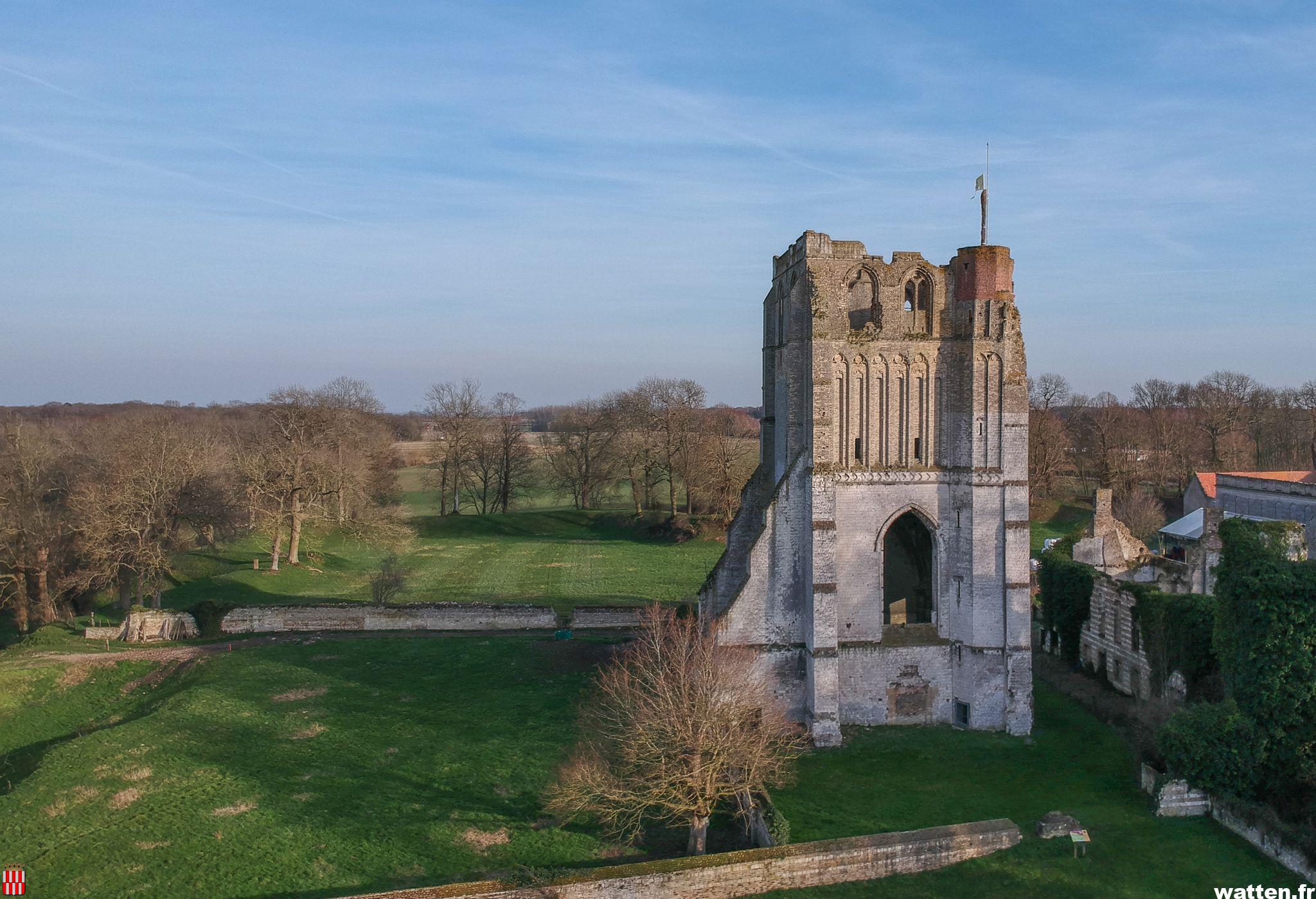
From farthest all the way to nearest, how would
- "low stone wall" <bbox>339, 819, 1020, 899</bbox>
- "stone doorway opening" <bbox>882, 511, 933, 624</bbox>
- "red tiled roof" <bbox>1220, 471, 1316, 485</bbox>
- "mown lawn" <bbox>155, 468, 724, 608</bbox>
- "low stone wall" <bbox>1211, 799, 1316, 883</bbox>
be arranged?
"mown lawn" <bbox>155, 468, 724, 608</bbox>
"red tiled roof" <bbox>1220, 471, 1316, 485</bbox>
"stone doorway opening" <bbox>882, 511, 933, 624</bbox>
"low stone wall" <bbox>1211, 799, 1316, 883</bbox>
"low stone wall" <bbox>339, 819, 1020, 899</bbox>

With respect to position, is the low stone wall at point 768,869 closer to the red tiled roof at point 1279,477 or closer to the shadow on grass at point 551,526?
the red tiled roof at point 1279,477

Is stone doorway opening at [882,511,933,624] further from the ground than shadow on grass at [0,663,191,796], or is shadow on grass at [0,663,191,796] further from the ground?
stone doorway opening at [882,511,933,624]

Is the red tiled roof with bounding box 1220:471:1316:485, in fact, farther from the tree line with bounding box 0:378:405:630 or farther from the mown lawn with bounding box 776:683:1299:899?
the tree line with bounding box 0:378:405:630

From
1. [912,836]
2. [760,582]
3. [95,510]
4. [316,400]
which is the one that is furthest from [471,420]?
[912,836]

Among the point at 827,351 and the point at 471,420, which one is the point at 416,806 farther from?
the point at 471,420

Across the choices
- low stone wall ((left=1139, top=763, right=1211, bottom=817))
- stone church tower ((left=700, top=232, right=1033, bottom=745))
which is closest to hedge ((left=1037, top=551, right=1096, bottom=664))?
stone church tower ((left=700, top=232, right=1033, bottom=745))

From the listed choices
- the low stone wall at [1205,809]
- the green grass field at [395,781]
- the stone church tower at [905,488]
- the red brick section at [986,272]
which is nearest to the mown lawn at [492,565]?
the green grass field at [395,781]

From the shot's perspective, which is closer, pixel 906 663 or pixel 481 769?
pixel 481 769
